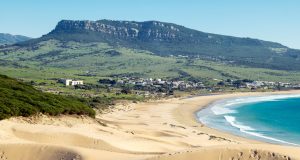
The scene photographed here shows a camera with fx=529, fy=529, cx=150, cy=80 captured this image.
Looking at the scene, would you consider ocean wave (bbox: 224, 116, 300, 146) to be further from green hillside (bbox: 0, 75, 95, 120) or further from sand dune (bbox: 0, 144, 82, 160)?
sand dune (bbox: 0, 144, 82, 160)

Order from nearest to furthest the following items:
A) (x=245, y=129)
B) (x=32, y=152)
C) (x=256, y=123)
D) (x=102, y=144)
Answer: (x=32, y=152) < (x=102, y=144) < (x=245, y=129) < (x=256, y=123)

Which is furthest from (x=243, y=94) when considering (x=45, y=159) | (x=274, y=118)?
(x=45, y=159)

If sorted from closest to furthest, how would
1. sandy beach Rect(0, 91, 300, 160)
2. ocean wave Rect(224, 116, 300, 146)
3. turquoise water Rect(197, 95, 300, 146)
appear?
sandy beach Rect(0, 91, 300, 160), ocean wave Rect(224, 116, 300, 146), turquoise water Rect(197, 95, 300, 146)

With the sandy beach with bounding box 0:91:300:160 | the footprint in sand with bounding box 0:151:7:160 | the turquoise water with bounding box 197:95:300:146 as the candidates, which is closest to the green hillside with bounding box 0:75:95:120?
the sandy beach with bounding box 0:91:300:160

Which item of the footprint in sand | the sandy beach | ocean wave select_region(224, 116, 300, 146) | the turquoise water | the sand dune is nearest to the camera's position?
the sandy beach

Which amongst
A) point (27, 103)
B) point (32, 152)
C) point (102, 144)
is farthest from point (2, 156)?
point (27, 103)

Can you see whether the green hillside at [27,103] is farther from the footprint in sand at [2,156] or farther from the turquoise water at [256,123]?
the turquoise water at [256,123]

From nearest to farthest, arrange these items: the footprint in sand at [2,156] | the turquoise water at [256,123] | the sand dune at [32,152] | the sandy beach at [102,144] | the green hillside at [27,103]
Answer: the sandy beach at [102,144] → the sand dune at [32,152] → the footprint in sand at [2,156] → the green hillside at [27,103] → the turquoise water at [256,123]

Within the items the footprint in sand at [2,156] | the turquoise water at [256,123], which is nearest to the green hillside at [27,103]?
the footprint in sand at [2,156]

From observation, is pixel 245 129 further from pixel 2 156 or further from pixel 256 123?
pixel 2 156
